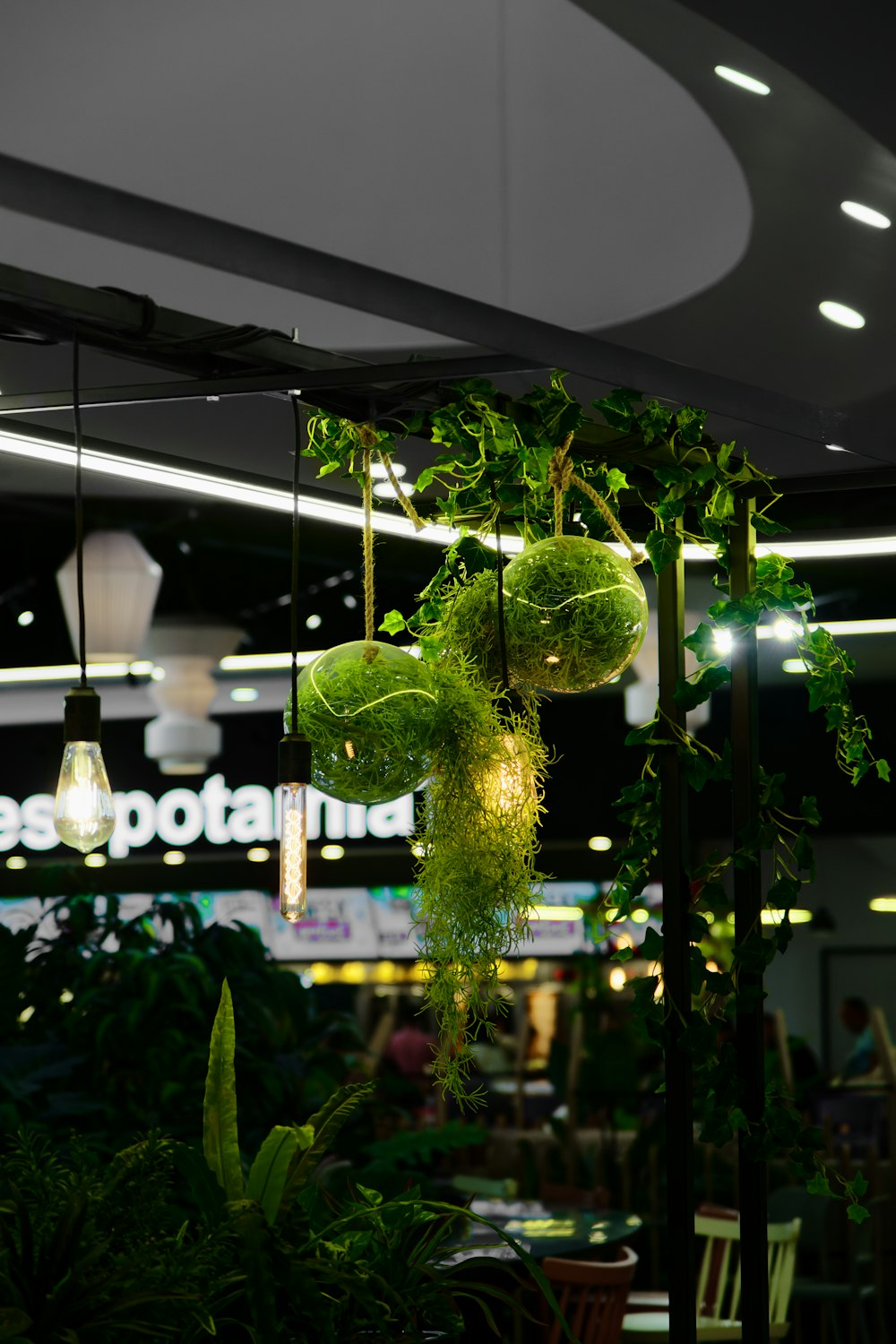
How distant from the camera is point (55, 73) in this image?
3480mm

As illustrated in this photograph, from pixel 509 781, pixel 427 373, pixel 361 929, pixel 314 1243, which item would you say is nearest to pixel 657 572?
pixel 509 781

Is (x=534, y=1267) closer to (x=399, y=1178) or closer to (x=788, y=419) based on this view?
Answer: (x=788, y=419)

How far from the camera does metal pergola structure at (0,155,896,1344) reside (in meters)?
1.49

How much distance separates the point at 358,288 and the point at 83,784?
31.1 inches

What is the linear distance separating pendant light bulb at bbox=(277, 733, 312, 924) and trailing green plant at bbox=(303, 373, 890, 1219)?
0.97 ft

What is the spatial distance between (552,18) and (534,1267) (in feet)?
8.85

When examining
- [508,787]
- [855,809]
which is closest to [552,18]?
[508,787]

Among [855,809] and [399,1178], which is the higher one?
[855,809]

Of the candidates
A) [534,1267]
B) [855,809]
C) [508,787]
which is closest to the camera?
[534,1267]

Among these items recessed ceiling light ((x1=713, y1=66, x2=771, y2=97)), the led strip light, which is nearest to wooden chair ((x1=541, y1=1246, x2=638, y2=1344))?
the led strip light

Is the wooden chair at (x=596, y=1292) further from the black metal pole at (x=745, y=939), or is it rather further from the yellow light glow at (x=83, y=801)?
the yellow light glow at (x=83, y=801)

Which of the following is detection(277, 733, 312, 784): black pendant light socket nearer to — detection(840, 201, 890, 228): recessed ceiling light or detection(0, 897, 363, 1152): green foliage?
detection(840, 201, 890, 228): recessed ceiling light

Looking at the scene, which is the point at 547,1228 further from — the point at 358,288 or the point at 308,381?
the point at 358,288

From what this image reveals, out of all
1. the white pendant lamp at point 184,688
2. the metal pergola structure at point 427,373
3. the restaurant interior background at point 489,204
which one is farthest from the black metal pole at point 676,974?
the white pendant lamp at point 184,688
